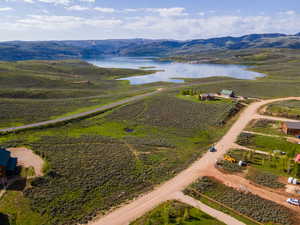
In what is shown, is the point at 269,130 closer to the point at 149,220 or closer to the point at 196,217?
the point at 196,217

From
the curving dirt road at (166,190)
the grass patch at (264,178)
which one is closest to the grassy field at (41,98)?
the curving dirt road at (166,190)

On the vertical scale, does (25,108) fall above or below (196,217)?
above

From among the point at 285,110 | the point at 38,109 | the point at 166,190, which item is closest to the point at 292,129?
the point at 285,110

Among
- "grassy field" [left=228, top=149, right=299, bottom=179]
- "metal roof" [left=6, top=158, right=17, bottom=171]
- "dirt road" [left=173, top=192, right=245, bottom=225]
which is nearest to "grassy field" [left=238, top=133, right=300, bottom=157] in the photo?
"grassy field" [left=228, top=149, right=299, bottom=179]

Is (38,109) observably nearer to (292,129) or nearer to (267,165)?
(267,165)

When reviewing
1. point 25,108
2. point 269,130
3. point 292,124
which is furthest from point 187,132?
point 25,108

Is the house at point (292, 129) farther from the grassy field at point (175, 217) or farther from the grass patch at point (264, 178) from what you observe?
the grassy field at point (175, 217)
